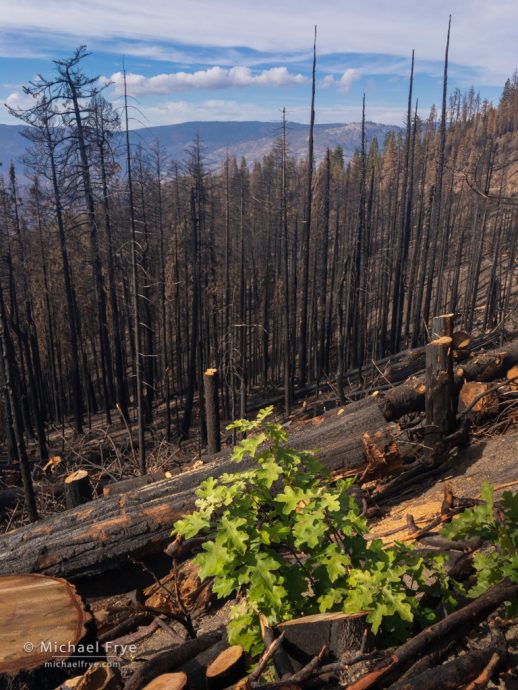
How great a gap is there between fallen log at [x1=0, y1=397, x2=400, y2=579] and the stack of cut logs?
11 millimetres

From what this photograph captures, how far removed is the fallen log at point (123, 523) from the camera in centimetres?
500

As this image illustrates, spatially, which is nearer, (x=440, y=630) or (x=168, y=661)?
(x=440, y=630)

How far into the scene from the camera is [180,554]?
4.45 m

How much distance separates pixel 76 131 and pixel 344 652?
17.7 m

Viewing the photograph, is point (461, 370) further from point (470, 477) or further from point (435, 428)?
point (470, 477)

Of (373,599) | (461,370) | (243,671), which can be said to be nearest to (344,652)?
(373,599)

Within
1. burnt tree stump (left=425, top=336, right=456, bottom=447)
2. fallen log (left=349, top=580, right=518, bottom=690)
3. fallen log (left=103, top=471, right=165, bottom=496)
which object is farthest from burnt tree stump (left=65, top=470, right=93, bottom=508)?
fallen log (left=349, top=580, right=518, bottom=690)

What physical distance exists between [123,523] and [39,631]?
1969mm

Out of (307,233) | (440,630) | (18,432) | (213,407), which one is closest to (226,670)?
(440,630)

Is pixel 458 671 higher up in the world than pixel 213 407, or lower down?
higher up

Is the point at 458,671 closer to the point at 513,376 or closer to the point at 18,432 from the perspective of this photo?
the point at 513,376

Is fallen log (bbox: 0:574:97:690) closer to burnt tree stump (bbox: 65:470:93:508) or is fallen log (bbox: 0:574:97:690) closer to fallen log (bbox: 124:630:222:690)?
fallen log (bbox: 124:630:222:690)

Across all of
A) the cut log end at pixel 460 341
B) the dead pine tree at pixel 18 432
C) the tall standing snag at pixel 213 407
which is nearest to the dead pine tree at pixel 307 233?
the tall standing snag at pixel 213 407

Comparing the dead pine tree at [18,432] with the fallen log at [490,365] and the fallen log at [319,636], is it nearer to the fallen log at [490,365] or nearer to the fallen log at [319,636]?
the fallen log at [490,365]
